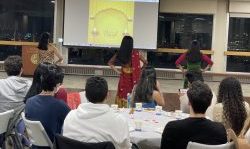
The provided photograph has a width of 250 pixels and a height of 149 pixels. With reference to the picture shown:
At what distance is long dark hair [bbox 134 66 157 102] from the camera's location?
16.0 feet

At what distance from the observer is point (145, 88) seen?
4906 millimetres

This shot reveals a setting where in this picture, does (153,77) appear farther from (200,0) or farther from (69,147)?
(200,0)

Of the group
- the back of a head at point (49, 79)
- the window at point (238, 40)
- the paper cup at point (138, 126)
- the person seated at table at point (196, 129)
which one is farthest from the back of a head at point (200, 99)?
the window at point (238, 40)

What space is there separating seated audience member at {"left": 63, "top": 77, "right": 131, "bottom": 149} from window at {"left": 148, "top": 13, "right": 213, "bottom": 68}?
10042mm

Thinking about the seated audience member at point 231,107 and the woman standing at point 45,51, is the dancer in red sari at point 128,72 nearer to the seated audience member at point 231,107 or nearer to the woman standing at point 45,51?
the woman standing at point 45,51

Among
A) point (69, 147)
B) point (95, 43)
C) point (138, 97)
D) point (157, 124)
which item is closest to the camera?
point (69, 147)

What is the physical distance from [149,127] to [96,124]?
1.01 m

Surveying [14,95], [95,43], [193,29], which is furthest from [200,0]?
[14,95]

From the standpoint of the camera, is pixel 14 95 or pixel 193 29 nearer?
pixel 14 95

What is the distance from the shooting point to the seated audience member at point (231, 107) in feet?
11.0

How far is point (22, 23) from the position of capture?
42.7 ft

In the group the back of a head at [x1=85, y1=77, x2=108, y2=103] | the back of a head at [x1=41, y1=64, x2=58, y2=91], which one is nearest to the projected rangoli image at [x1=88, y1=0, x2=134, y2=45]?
the back of a head at [x1=41, y1=64, x2=58, y2=91]

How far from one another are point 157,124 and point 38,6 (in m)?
9.78

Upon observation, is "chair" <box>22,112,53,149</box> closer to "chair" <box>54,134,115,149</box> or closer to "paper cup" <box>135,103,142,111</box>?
"chair" <box>54,134,115,149</box>
